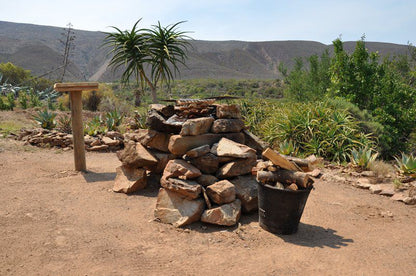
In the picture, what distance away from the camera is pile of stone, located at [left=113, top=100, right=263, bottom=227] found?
13.6 ft

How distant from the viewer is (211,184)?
14.4ft

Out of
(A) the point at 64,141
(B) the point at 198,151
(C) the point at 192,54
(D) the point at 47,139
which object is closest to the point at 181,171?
(B) the point at 198,151

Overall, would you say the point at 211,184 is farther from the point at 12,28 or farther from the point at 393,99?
the point at 12,28

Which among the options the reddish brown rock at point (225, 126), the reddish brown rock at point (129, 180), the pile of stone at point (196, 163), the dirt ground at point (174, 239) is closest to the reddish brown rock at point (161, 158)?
the pile of stone at point (196, 163)

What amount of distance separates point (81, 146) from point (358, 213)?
518 cm

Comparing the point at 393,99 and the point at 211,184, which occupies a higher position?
the point at 393,99

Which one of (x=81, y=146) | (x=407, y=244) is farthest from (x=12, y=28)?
(x=407, y=244)

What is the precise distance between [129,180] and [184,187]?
1.58 m

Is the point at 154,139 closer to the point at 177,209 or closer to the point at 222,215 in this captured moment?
the point at 177,209

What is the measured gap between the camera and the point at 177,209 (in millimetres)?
4180

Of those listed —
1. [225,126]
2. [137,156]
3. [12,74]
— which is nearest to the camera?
[225,126]

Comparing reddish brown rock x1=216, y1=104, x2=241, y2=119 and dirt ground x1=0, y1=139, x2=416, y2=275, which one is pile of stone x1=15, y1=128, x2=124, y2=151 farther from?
reddish brown rock x1=216, y1=104, x2=241, y2=119

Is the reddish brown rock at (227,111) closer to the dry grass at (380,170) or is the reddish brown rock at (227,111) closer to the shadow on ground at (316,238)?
the shadow on ground at (316,238)

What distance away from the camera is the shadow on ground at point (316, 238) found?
3662 mm
